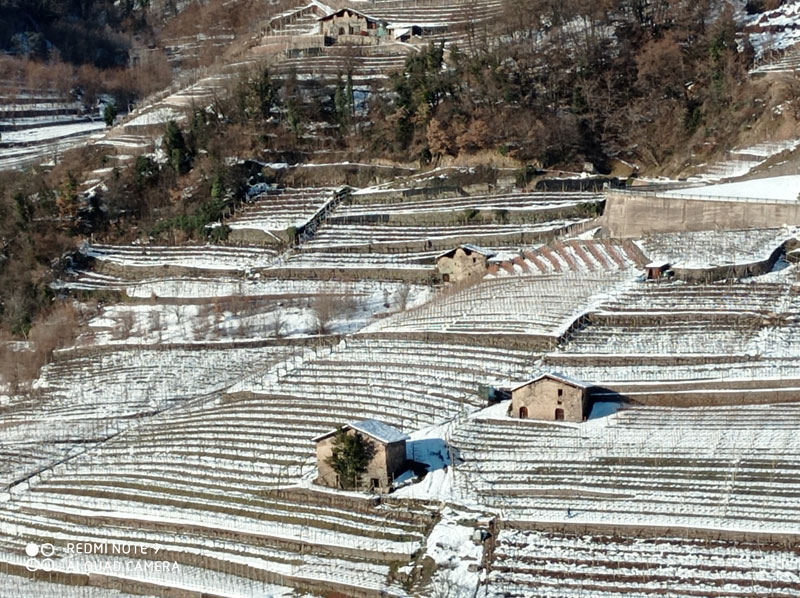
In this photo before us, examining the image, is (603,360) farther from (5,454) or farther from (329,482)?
(5,454)

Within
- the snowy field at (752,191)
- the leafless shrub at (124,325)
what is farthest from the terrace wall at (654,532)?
Answer: the leafless shrub at (124,325)

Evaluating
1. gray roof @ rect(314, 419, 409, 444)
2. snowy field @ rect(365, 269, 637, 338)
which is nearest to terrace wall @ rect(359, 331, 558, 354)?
snowy field @ rect(365, 269, 637, 338)

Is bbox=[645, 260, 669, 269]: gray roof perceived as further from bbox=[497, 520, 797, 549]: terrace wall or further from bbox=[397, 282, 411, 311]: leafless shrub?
bbox=[497, 520, 797, 549]: terrace wall

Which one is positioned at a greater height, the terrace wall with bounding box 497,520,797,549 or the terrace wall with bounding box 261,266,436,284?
the terrace wall with bounding box 261,266,436,284

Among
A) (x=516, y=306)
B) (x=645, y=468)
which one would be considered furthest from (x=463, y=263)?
(x=645, y=468)

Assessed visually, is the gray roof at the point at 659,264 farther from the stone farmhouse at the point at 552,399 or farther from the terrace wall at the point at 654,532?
the terrace wall at the point at 654,532
